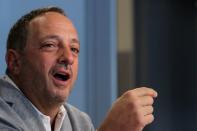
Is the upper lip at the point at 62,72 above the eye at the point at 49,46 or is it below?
below

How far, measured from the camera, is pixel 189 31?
1554mm

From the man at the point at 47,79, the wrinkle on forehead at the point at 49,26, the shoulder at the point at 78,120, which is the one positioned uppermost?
the wrinkle on forehead at the point at 49,26

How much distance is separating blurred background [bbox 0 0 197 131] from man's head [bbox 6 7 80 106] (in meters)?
0.33

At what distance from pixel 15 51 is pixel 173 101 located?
0.83 meters

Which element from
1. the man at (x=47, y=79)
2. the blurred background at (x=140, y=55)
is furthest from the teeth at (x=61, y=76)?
the blurred background at (x=140, y=55)

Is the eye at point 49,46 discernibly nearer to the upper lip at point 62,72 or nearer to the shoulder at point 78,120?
the upper lip at point 62,72

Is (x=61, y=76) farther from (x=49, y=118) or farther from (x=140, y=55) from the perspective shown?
(x=140, y=55)

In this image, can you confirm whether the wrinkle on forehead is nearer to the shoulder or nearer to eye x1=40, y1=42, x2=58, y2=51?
eye x1=40, y1=42, x2=58, y2=51

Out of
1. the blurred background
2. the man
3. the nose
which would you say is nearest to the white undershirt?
the man

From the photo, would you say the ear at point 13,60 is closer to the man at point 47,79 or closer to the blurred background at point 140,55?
the man at point 47,79

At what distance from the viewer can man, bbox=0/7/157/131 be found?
80cm

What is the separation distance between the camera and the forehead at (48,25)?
2.69 ft

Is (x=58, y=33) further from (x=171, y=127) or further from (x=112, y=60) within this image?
(x=171, y=127)

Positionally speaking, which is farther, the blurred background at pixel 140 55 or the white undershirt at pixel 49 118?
the blurred background at pixel 140 55
